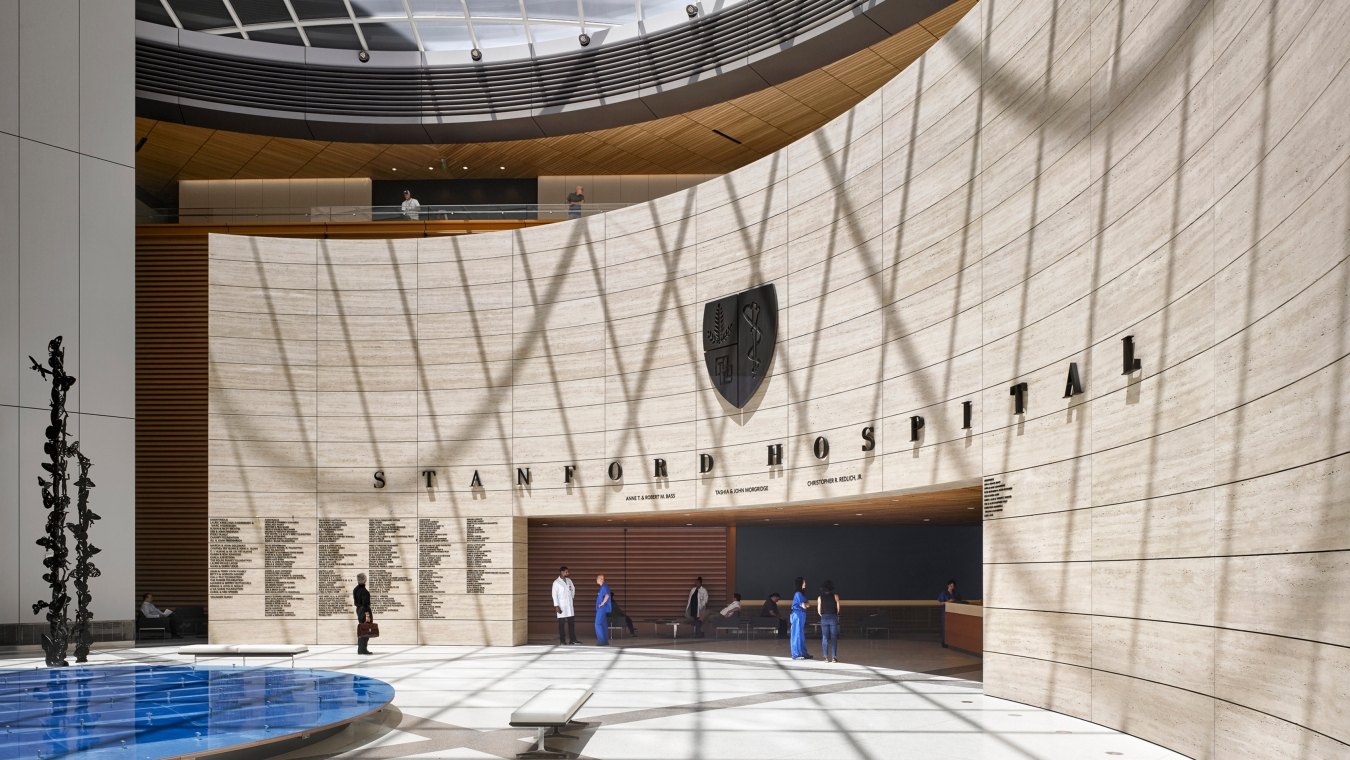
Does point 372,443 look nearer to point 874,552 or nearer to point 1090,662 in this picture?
point 874,552

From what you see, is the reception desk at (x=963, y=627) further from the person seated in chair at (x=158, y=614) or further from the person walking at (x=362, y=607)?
the person seated in chair at (x=158, y=614)

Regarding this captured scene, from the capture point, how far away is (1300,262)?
634cm

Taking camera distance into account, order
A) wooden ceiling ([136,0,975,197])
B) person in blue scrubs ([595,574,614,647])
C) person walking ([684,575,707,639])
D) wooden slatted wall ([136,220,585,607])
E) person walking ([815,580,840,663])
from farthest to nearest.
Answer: wooden ceiling ([136,0,975,197]) → wooden slatted wall ([136,220,585,607]) → person walking ([684,575,707,639]) → person in blue scrubs ([595,574,614,647]) → person walking ([815,580,840,663])

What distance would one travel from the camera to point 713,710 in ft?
36.8

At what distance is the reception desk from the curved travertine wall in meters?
4.55

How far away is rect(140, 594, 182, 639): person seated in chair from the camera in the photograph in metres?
21.8

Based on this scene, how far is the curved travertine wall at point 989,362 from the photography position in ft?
21.7

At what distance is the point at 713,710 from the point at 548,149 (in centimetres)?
1843

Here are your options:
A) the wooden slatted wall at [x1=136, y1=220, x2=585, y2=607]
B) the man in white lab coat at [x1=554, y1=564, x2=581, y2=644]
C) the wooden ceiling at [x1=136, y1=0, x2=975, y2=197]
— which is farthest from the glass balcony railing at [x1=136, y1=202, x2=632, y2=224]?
the man in white lab coat at [x1=554, y1=564, x2=581, y2=644]

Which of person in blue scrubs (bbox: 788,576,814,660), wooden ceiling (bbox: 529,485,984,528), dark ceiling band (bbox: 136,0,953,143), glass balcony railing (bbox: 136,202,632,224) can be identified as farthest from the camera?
dark ceiling band (bbox: 136,0,953,143)

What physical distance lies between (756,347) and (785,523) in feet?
24.6

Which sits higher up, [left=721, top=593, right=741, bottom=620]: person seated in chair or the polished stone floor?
the polished stone floor

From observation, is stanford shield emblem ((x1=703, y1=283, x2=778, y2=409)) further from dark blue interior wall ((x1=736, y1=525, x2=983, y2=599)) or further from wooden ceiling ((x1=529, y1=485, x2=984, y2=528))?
dark blue interior wall ((x1=736, y1=525, x2=983, y2=599))

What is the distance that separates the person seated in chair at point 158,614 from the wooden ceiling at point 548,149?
11263mm
